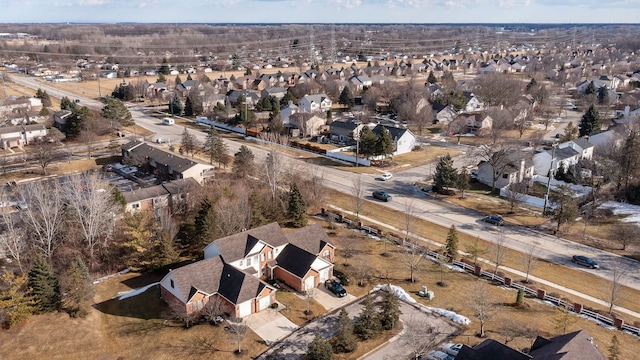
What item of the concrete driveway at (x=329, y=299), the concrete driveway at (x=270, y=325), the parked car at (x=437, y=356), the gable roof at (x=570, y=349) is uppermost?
the gable roof at (x=570, y=349)

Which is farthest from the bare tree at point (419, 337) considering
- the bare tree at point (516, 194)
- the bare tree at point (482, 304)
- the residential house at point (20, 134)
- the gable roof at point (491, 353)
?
the residential house at point (20, 134)

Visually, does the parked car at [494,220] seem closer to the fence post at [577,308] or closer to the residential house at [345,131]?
the fence post at [577,308]

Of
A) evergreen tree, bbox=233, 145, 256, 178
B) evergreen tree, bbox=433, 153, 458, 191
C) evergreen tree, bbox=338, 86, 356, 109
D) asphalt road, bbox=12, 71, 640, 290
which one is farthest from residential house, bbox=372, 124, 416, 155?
evergreen tree, bbox=338, 86, 356, 109

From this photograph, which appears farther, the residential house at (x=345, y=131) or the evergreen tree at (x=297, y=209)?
the residential house at (x=345, y=131)

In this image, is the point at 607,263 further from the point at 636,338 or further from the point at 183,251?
the point at 183,251

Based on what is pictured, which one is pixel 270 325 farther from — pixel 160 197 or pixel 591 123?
pixel 591 123

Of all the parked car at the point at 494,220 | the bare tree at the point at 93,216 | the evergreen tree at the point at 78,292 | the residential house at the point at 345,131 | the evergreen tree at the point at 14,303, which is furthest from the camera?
the residential house at the point at 345,131

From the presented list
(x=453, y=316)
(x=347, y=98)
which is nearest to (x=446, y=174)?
(x=453, y=316)

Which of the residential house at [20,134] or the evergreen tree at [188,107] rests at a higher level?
the evergreen tree at [188,107]
